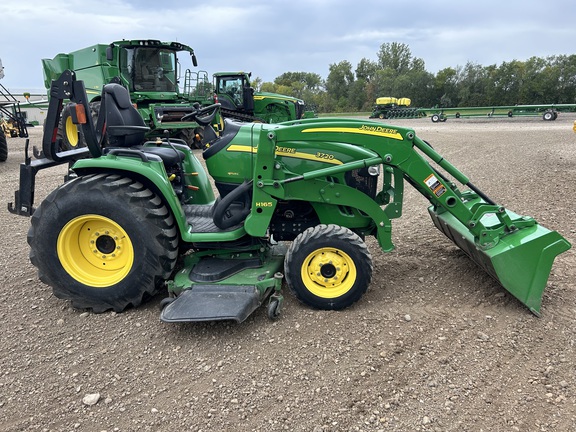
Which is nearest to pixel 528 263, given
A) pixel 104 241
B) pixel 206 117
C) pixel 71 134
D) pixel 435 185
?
pixel 435 185

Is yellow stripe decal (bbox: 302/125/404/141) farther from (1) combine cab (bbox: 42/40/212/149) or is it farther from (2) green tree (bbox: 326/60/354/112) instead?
(2) green tree (bbox: 326/60/354/112)

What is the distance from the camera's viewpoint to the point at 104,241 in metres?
3.58

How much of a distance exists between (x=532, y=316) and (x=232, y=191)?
243cm

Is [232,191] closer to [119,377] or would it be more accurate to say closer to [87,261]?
[87,261]

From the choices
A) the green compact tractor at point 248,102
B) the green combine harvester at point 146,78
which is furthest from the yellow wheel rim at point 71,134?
Answer: the green compact tractor at point 248,102

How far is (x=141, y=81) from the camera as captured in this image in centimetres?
1185

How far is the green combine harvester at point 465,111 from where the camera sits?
85.4ft

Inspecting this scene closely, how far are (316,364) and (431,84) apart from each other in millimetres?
50295

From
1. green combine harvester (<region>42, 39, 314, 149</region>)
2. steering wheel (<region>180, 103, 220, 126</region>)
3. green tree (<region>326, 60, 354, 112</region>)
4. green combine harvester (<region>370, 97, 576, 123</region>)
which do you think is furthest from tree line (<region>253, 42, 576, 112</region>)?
steering wheel (<region>180, 103, 220, 126</region>)

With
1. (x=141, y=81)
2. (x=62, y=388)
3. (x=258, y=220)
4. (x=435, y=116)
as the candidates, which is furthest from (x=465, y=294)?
(x=435, y=116)

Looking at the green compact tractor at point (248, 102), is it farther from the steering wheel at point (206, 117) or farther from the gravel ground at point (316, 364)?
the gravel ground at point (316, 364)

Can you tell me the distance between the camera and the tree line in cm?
3897

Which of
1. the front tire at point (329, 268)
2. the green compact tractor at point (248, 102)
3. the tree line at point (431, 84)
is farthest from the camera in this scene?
the tree line at point (431, 84)

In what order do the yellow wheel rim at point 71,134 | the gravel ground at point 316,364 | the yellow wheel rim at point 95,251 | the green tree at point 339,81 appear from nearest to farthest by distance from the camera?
the gravel ground at point 316,364, the yellow wheel rim at point 95,251, the yellow wheel rim at point 71,134, the green tree at point 339,81
